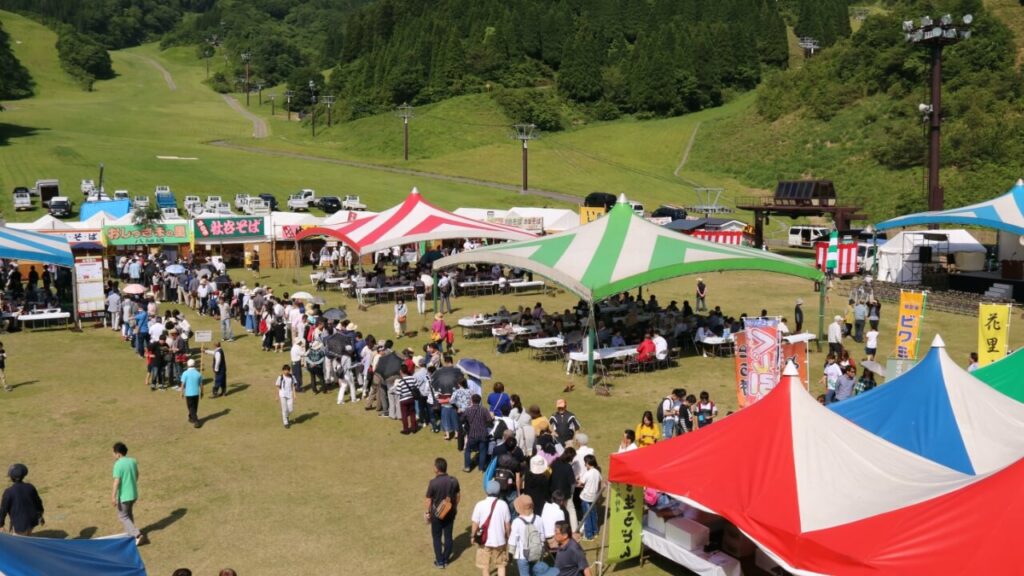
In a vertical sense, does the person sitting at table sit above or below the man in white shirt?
above

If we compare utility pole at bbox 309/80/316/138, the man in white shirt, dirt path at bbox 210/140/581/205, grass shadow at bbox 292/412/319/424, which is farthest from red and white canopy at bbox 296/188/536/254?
utility pole at bbox 309/80/316/138

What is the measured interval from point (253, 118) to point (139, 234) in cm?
7669

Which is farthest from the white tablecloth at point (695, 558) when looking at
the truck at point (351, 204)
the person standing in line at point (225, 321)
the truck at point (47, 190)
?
the truck at point (47, 190)

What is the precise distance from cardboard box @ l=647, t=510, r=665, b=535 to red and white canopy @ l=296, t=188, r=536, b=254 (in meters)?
17.4

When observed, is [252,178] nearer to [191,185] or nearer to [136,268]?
[191,185]

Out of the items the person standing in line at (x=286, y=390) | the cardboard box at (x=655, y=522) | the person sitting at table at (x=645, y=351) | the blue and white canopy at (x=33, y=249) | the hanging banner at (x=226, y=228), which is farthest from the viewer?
the hanging banner at (x=226, y=228)

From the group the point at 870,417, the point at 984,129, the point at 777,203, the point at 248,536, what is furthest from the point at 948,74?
the point at 248,536

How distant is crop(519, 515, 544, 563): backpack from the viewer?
7770 millimetres

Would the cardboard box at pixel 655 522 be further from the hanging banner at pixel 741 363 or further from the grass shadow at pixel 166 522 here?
the grass shadow at pixel 166 522

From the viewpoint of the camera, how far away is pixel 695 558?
8391mm

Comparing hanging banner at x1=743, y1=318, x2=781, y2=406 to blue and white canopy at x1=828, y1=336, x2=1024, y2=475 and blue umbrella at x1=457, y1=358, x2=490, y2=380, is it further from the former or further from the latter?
blue umbrella at x1=457, y1=358, x2=490, y2=380

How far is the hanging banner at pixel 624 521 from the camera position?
873 cm

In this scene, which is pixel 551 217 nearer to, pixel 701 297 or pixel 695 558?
pixel 701 297

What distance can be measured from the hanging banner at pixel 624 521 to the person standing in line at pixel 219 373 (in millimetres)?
9309
